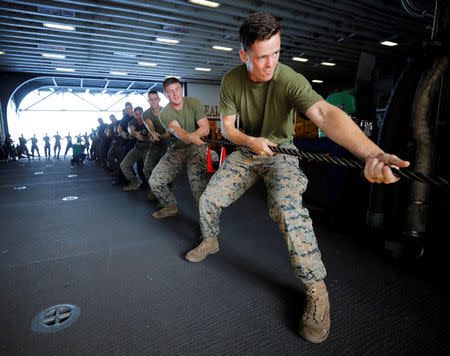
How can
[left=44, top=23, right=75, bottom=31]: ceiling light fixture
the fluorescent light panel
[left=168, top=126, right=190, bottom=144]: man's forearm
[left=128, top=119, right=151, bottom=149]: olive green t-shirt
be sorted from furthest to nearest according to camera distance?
the fluorescent light panel
[left=44, top=23, right=75, bottom=31]: ceiling light fixture
[left=128, top=119, right=151, bottom=149]: olive green t-shirt
[left=168, top=126, right=190, bottom=144]: man's forearm

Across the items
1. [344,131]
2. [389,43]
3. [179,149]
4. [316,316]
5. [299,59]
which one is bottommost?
[316,316]

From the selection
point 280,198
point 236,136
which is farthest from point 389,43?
point 280,198

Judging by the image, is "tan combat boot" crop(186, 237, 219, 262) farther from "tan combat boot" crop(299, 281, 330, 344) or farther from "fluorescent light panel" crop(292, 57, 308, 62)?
"fluorescent light panel" crop(292, 57, 308, 62)

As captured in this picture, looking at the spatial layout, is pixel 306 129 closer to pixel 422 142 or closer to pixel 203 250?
pixel 422 142

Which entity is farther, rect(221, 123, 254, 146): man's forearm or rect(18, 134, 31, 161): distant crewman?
rect(18, 134, 31, 161): distant crewman

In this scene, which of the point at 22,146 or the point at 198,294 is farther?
the point at 22,146

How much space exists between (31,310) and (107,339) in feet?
1.99

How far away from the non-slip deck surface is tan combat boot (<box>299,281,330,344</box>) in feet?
0.15

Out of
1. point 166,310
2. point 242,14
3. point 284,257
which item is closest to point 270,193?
point 284,257

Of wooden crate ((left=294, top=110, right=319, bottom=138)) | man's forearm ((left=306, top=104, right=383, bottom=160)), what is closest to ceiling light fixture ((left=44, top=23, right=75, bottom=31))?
wooden crate ((left=294, top=110, right=319, bottom=138))

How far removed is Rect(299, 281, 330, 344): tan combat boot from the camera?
4.36 feet

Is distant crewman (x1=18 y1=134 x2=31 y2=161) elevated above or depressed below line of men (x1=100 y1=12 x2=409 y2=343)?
below

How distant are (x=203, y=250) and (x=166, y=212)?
132 centimetres

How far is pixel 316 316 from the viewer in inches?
54.0
